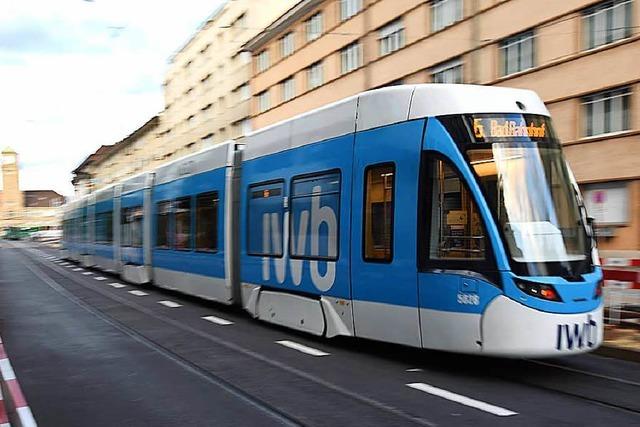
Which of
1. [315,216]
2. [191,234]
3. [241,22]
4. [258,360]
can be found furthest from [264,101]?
[258,360]

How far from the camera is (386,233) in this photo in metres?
8.41

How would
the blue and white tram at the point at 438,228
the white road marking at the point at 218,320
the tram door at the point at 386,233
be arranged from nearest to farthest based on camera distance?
the blue and white tram at the point at 438,228 < the tram door at the point at 386,233 < the white road marking at the point at 218,320

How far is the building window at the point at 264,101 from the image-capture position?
49328 millimetres

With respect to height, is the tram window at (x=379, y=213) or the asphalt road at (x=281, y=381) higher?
the tram window at (x=379, y=213)

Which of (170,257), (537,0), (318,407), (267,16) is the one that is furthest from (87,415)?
(267,16)

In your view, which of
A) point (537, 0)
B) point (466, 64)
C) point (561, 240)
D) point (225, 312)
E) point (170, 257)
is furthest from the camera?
point (466, 64)

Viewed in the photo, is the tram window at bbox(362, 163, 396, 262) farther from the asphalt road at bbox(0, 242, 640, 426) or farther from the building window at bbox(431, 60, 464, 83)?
the building window at bbox(431, 60, 464, 83)

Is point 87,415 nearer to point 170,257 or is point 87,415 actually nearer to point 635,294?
point 635,294

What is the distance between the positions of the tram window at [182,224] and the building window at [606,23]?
14.4 metres

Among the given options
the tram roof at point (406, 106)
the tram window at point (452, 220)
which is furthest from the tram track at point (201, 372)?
the tram roof at point (406, 106)

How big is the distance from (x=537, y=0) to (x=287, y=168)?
56.8ft

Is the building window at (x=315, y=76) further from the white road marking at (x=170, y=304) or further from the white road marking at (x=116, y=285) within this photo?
the white road marking at (x=170, y=304)

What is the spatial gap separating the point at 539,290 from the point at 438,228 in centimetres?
124

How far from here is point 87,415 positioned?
6309mm
